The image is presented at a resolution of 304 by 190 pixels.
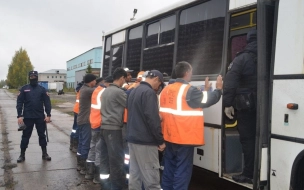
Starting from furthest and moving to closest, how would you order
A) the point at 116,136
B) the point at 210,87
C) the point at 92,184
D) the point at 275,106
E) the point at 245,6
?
1. the point at 92,184
2. the point at 116,136
3. the point at 210,87
4. the point at 245,6
5. the point at 275,106

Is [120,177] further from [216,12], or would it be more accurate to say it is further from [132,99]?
[216,12]

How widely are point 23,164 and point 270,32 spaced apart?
626 cm

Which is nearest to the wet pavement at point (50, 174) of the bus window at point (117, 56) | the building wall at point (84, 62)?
the bus window at point (117, 56)

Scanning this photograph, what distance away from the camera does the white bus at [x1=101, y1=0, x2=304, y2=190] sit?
3471mm

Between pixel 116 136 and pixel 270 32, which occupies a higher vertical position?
pixel 270 32

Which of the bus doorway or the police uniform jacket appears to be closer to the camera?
the bus doorway

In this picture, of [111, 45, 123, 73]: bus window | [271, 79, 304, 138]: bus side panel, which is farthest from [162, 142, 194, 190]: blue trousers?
[111, 45, 123, 73]: bus window

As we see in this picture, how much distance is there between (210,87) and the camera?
15.6 feet

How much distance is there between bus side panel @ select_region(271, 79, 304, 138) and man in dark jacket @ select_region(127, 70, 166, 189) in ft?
4.65

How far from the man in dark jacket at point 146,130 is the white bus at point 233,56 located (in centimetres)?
90

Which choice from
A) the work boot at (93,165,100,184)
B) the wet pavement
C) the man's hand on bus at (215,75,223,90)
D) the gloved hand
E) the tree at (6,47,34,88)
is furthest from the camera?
the tree at (6,47,34,88)

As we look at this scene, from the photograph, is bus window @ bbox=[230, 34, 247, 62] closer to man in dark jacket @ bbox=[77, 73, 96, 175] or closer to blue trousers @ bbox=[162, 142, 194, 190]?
blue trousers @ bbox=[162, 142, 194, 190]

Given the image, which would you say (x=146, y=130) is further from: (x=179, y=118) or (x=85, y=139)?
(x=85, y=139)

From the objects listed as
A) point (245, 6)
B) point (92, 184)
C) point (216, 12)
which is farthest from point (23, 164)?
point (245, 6)
